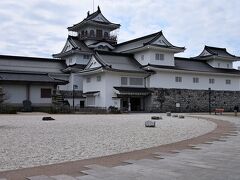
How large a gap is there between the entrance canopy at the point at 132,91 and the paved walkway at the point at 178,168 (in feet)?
114

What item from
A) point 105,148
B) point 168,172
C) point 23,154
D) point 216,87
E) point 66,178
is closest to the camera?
point 66,178

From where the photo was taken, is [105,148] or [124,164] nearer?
[124,164]

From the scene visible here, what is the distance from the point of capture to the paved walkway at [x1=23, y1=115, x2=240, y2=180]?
759 cm

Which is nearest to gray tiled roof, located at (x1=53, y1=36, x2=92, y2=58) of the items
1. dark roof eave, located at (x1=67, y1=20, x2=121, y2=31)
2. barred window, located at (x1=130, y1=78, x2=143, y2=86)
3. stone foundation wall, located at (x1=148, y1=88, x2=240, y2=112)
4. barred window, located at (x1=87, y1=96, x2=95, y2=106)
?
dark roof eave, located at (x1=67, y1=20, x2=121, y2=31)

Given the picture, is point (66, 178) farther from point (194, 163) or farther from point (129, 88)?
point (129, 88)

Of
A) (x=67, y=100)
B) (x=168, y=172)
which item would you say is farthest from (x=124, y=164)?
(x=67, y=100)

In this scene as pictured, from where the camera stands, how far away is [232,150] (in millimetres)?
11406

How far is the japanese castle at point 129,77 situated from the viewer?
45750 mm

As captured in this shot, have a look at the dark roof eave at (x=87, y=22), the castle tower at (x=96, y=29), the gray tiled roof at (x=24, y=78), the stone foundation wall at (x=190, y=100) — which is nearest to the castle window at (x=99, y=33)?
the castle tower at (x=96, y=29)

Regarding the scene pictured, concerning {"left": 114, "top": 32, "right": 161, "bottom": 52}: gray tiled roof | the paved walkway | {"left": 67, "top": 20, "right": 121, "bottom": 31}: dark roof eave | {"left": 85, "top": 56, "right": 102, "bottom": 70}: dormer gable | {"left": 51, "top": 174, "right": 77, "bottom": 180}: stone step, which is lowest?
{"left": 51, "top": 174, "right": 77, "bottom": 180}: stone step

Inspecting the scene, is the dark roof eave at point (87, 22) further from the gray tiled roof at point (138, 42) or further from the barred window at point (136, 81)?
the barred window at point (136, 81)

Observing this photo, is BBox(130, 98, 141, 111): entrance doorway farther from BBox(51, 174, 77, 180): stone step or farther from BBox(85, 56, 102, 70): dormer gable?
BBox(51, 174, 77, 180): stone step

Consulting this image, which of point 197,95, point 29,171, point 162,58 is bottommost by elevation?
point 29,171

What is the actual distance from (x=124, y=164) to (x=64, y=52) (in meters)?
52.5
